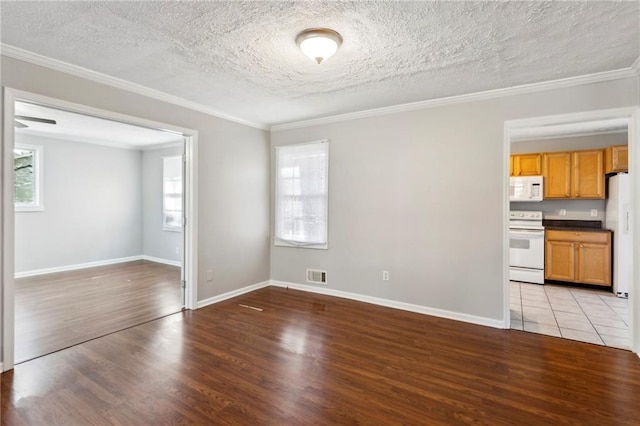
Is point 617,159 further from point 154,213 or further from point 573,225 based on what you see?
point 154,213

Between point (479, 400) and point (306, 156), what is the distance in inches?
145

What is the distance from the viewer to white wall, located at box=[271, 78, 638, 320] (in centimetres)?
349

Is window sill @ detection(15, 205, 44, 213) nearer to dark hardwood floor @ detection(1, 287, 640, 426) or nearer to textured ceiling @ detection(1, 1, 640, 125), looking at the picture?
dark hardwood floor @ detection(1, 287, 640, 426)

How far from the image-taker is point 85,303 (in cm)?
419

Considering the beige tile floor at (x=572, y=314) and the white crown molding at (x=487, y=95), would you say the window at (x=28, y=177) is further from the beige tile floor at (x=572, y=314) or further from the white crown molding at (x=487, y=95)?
the beige tile floor at (x=572, y=314)

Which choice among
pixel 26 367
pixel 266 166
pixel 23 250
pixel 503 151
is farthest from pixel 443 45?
pixel 23 250

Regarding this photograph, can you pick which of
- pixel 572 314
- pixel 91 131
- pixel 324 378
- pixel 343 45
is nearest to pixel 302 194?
pixel 343 45

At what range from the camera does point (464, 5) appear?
196cm

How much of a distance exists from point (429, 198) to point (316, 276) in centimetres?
206

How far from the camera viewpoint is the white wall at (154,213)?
22.7 feet

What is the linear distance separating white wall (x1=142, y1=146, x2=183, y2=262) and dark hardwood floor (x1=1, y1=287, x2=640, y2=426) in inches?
148

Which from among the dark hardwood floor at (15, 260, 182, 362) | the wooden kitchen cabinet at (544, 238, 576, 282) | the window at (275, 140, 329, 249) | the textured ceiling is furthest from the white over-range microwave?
the dark hardwood floor at (15, 260, 182, 362)

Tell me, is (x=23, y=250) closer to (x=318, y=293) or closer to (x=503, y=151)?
(x=318, y=293)

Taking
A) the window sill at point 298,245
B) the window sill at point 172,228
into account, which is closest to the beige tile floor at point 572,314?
the window sill at point 298,245
